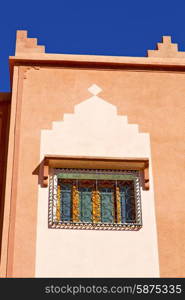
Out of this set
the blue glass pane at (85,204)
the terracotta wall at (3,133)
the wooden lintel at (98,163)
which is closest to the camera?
the blue glass pane at (85,204)

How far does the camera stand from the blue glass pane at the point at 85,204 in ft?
34.6

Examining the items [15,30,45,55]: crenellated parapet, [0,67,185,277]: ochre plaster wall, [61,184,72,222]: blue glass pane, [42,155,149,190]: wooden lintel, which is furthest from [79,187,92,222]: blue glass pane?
[15,30,45,55]: crenellated parapet

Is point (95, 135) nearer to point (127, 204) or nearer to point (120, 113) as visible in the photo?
point (120, 113)

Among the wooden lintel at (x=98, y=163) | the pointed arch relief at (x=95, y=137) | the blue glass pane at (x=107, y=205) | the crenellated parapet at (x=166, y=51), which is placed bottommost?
the blue glass pane at (x=107, y=205)

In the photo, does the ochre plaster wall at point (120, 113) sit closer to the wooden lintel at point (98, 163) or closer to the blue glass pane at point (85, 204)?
the wooden lintel at point (98, 163)

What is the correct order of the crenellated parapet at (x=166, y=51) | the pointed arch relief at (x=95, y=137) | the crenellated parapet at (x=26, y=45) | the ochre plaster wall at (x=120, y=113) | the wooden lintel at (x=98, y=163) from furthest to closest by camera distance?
1. the crenellated parapet at (x=166, y=51)
2. the crenellated parapet at (x=26, y=45)
3. the pointed arch relief at (x=95, y=137)
4. the wooden lintel at (x=98, y=163)
5. the ochre plaster wall at (x=120, y=113)

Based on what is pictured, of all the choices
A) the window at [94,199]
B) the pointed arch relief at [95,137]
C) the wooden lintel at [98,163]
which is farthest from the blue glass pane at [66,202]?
the pointed arch relief at [95,137]

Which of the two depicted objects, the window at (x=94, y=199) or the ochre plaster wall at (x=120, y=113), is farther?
the window at (x=94, y=199)

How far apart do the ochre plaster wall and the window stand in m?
0.35

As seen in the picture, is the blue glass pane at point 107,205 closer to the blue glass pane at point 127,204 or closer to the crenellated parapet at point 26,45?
the blue glass pane at point 127,204

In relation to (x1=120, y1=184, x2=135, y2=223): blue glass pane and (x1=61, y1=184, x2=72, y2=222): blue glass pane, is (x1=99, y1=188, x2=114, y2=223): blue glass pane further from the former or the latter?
(x1=61, y1=184, x2=72, y2=222): blue glass pane

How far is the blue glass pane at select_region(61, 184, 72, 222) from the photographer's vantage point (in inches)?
415

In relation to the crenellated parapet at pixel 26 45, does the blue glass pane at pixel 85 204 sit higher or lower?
lower

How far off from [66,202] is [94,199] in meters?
0.46
